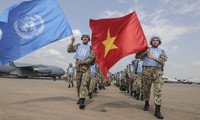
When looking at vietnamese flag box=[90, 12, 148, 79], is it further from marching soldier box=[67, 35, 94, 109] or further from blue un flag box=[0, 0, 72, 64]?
blue un flag box=[0, 0, 72, 64]

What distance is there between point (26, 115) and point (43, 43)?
2287 millimetres

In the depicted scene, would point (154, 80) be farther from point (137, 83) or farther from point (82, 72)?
point (137, 83)

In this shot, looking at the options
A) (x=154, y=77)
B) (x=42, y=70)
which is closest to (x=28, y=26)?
(x=154, y=77)

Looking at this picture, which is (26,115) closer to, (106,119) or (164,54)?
(106,119)

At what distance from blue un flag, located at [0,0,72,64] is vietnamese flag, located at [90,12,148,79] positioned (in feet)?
2.77

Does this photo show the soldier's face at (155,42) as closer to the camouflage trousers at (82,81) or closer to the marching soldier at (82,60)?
the marching soldier at (82,60)

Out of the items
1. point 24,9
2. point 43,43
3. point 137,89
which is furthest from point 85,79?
point 137,89

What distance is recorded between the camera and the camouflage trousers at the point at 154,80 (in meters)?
7.17

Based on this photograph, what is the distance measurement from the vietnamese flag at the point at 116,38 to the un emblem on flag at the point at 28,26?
1457 mm

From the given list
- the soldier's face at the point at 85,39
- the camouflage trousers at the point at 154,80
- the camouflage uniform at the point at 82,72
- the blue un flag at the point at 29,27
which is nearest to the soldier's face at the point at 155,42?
the camouflage trousers at the point at 154,80

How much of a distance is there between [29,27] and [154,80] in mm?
3742

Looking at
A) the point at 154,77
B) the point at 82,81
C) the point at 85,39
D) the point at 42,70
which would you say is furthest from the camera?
the point at 42,70

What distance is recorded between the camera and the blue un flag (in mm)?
7465

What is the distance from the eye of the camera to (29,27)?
7672 mm
